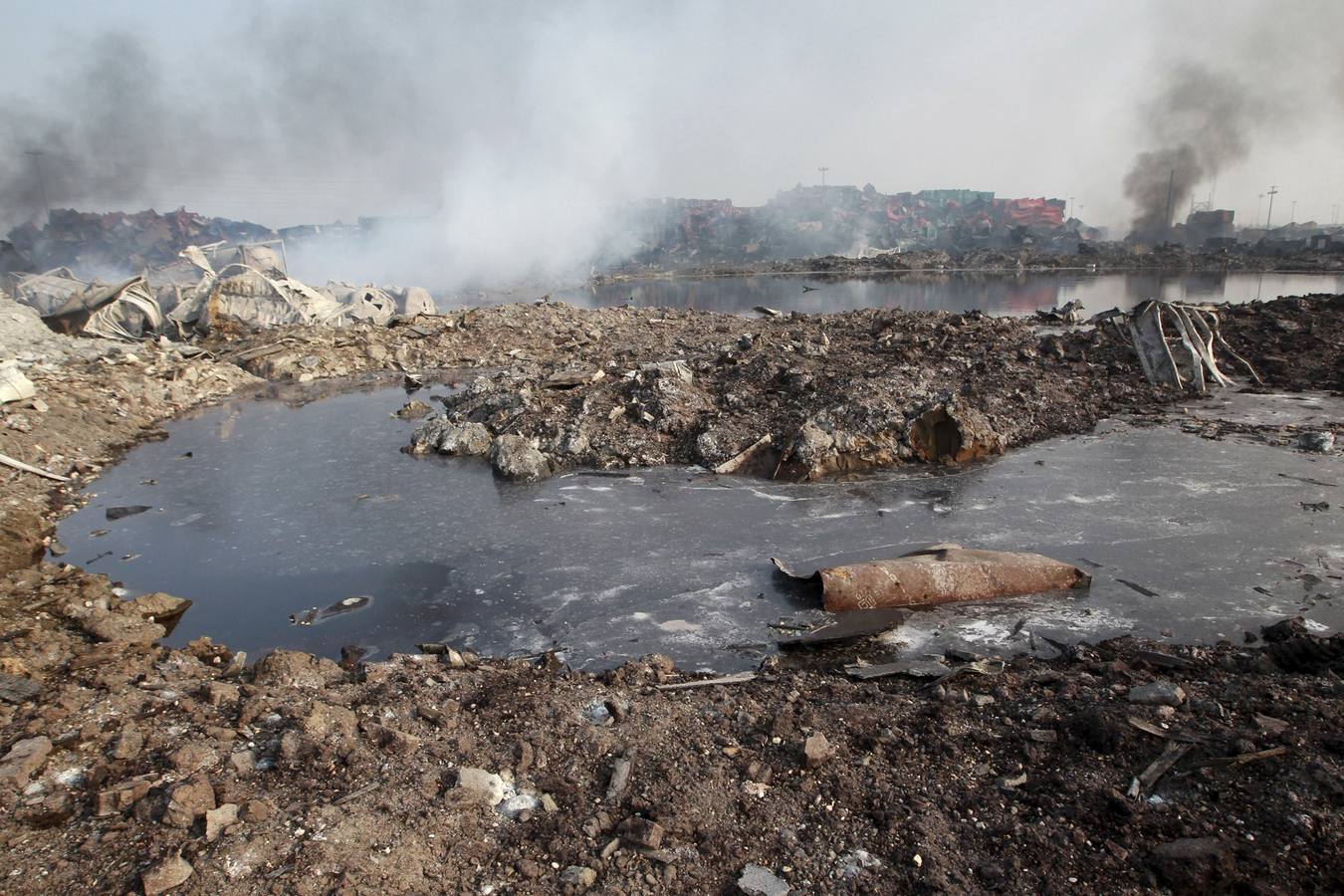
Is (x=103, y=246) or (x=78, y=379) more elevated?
(x=103, y=246)

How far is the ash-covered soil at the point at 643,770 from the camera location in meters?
2.55

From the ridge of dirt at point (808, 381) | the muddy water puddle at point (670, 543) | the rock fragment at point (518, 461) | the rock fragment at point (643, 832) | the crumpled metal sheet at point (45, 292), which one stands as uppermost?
the crumpled metal sheet at point (45, 292)

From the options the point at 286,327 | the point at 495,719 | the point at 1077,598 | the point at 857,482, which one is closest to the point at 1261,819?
the point at 1077,598

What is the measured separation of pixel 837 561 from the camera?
5641mm

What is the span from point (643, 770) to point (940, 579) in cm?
268

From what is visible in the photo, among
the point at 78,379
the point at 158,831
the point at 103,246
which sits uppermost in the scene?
the point at 103,246

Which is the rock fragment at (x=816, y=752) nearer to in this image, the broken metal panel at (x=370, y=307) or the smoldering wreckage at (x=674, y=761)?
the smoldering wreckage at (x=674, y=761)

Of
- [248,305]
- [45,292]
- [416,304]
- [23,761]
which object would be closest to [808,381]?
[23,761]

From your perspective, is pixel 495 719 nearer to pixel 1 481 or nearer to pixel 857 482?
pixel 857 482

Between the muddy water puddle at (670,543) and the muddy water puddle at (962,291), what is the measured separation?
1518cm

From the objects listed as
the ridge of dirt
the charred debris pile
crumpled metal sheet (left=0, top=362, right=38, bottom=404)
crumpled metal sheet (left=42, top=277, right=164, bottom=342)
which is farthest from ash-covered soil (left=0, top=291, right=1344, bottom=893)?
crumpled metal sheet (left=42, top=277, right=164, bottom=342)

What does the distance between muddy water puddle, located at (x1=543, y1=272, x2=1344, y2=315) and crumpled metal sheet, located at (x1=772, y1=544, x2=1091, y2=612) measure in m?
17.4

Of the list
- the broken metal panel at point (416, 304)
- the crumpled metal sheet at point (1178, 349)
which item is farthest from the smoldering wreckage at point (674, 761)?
the broken metal panel at point (416, 304)

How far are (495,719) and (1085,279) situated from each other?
119 feet
